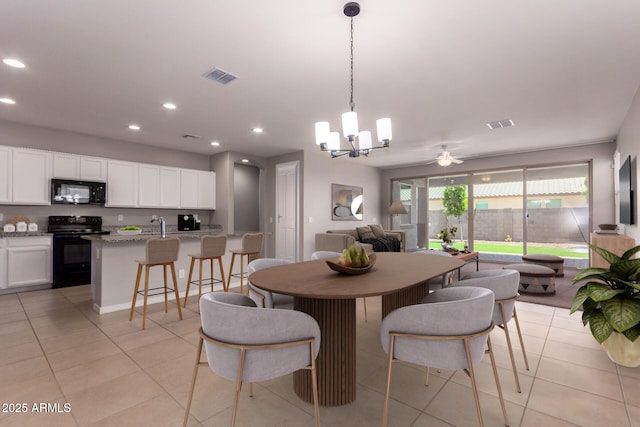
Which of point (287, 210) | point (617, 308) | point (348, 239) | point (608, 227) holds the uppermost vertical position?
point (287, 210)

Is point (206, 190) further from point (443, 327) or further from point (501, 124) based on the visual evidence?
point (443, 327)

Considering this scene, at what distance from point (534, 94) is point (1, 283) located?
753 centimetres

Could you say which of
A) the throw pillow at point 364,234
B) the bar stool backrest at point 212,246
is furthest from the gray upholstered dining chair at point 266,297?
the throw pillow at point 364,234

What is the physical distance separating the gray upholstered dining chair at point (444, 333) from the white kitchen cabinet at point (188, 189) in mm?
5851

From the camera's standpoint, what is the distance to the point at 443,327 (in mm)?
1480

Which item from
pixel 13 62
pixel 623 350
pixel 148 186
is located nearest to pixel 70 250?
pixel 148 186

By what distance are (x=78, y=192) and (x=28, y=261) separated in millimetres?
1225

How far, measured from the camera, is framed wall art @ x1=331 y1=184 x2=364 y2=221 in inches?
290

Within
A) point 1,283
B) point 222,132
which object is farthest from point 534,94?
point 1,283

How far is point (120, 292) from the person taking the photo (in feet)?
12.6

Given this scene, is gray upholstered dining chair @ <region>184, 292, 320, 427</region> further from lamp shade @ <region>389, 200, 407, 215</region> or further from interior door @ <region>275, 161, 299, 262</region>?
lamp shade @ <region>389, 200, 407, 215</region>

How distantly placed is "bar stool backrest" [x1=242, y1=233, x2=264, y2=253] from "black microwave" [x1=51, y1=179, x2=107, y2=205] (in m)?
2.94

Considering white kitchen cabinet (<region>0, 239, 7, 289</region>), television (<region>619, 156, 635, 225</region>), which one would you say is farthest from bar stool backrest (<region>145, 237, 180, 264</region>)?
television (<region>619, 156, 635, 225</region>)

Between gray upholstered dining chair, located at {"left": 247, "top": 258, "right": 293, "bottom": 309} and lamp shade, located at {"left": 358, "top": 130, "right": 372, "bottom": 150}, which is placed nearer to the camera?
gray upholstered dining chair, located at {"left": 247, "top": 258, "right": 293, "bottom": 309}
